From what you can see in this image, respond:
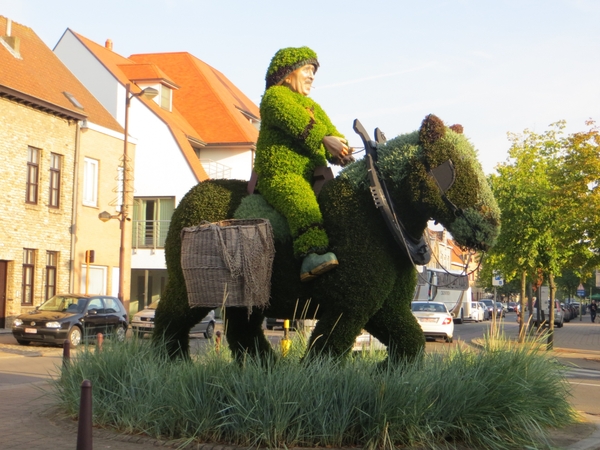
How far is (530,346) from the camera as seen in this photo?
865 centimetres

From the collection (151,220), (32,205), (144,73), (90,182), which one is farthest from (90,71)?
(32,205)

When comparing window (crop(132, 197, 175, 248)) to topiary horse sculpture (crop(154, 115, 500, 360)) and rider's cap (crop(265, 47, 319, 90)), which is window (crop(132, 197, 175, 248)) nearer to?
rider's cap (crop(265, 47, 319, 90))

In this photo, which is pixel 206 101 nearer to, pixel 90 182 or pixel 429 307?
pixel 90 182

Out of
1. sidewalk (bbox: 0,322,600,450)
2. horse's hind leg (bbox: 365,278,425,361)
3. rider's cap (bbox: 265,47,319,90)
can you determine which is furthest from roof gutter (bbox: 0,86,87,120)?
horse's hind leg (bbox: 365,278,425,361)

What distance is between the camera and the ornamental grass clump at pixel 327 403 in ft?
21.8

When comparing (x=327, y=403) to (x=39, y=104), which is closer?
(x=327, y=403)

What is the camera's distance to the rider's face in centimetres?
841

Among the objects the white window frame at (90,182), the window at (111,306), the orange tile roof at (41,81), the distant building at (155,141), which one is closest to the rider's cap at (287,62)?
the window at (111,306)

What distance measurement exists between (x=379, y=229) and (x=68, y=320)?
15.7 meters

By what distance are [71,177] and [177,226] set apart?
23.8 meters

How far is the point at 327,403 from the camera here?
6.73 metres

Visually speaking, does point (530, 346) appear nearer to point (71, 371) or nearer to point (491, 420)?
point (491, 420)

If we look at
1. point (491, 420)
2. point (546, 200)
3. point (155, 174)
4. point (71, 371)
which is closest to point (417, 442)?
point (491, 420)

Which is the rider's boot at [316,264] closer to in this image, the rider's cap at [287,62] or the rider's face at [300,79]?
the rider's face at [300,79]
